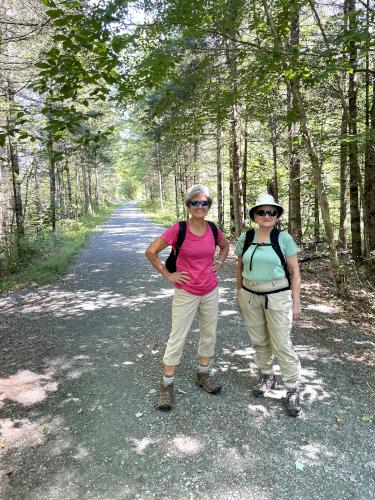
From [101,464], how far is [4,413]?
4.53ft

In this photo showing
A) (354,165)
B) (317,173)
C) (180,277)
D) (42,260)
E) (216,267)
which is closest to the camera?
(180,277)

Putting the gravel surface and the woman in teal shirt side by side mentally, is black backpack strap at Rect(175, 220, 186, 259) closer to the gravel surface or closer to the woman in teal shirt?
the woman in teal shirt

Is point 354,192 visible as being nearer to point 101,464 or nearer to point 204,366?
point 204,366

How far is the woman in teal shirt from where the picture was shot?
3.32 m

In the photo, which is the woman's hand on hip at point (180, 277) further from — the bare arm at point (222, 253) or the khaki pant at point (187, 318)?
the bare arm at point (222, 253)

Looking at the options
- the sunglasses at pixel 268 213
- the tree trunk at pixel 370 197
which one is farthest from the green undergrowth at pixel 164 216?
the sunglasses at pixel 268 213

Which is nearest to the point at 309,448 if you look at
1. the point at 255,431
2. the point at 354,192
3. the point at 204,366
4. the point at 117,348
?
the point at 255,431

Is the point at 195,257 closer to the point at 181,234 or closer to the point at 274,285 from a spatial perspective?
the point at 181,234

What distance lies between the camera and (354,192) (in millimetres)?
7898

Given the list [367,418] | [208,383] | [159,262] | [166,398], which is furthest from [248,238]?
[367,418]

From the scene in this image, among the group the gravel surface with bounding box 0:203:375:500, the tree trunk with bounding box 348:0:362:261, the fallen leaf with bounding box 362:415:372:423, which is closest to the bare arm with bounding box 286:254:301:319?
the gravel surface with bounding box 0:203:375:500

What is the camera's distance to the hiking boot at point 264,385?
3.73 metres

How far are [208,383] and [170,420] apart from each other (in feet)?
2.10

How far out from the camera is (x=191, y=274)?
344 centimetres
